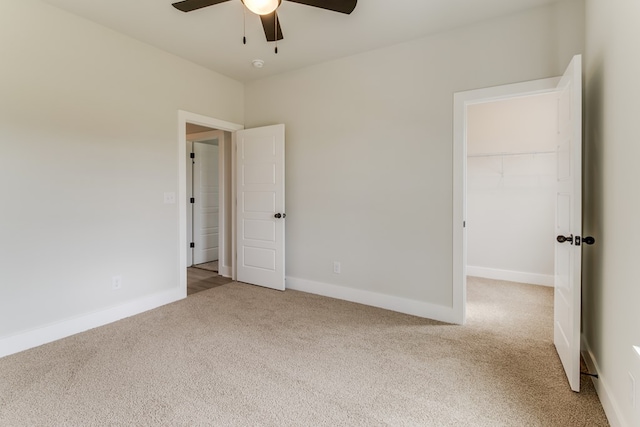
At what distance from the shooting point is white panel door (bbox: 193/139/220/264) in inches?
212

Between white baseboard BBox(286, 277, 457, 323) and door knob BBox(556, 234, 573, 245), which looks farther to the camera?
white baseboard BBox(286, 277, 457, 323)

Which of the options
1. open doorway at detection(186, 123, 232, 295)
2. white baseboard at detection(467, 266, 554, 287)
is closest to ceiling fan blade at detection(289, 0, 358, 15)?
open doorway at detection(186, 123, 232, 295)

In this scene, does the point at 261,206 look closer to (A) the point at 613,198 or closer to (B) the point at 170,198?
(B) the point at 170,198

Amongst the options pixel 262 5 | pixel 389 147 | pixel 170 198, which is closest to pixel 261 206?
pixel 170 198

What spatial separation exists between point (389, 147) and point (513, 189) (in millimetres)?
2275

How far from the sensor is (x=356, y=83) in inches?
135

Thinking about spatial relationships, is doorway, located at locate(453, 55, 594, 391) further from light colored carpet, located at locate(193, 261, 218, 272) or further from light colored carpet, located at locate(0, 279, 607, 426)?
light colored carpet, located at locate(193, 261, 218, 272)

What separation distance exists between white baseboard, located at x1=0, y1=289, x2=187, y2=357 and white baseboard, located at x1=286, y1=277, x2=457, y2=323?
1.47m

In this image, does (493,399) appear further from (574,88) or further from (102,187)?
(102,187)

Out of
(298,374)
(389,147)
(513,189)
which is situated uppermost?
(389,147)

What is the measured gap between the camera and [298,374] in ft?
6.76

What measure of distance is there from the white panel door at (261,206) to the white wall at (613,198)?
290 centimetres

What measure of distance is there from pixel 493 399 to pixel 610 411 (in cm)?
54

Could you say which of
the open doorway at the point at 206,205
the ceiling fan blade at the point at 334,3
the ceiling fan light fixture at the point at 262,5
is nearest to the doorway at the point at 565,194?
the ceiling fan blade at the point at 334,3
